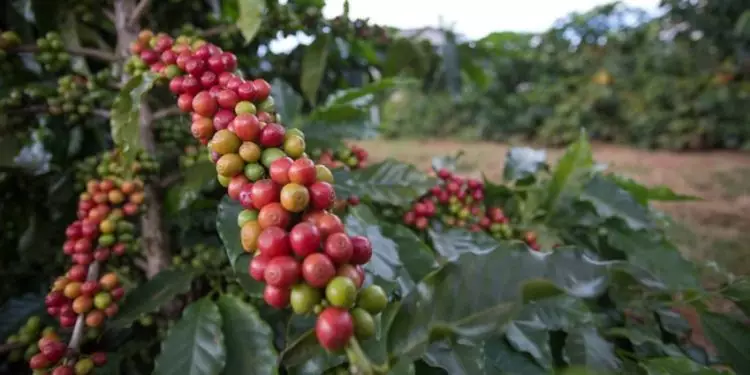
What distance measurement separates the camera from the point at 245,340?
555 mm

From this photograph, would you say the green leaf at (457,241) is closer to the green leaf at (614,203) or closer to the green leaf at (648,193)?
the green leaf at (614,203)

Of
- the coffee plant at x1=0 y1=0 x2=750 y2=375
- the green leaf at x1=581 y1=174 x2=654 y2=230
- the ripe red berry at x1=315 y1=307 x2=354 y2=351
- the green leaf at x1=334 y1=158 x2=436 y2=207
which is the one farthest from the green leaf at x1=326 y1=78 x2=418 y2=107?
the ripe red berry at x1=315 y1=307 x2=354 y2=351

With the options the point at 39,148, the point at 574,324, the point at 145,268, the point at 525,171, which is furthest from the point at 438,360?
the point at 39,148

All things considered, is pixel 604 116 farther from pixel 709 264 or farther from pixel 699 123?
pixel 709 264

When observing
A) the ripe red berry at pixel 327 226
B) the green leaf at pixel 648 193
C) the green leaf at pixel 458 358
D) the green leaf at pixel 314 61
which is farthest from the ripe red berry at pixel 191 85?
the green leaf at pixel 648 193

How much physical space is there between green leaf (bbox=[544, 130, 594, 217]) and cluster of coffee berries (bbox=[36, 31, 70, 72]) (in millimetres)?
795

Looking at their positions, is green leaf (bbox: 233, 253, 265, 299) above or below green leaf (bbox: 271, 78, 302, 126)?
below

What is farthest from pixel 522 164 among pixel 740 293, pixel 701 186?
pixel 701 186

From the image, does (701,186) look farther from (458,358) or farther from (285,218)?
(285,218)

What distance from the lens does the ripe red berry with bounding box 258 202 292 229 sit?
35 centimetres

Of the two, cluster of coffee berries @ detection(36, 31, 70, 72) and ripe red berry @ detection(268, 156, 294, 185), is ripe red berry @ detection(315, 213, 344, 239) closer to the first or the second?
ripe red berry @ detection(268, 156, 294, 185)

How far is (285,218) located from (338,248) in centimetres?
5

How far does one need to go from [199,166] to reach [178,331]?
23 centimetres

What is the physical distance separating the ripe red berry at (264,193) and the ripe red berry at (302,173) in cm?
2
